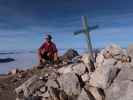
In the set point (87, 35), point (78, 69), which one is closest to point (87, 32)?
point (87, 35)

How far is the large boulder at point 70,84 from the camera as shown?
50.4ft

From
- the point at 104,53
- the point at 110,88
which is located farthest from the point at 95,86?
the point at 104,53

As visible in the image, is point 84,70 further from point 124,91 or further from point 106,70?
point 124,91

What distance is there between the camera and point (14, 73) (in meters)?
22.6

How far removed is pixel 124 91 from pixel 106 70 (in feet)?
6.27

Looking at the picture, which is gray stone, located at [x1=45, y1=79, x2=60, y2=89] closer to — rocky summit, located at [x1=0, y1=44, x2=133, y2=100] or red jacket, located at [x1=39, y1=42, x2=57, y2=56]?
rocky summit, located at [x1=0, y1=44, x2=133, y2=100]

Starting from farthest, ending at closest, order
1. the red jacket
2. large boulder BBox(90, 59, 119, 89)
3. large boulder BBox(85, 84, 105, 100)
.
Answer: the red jacket < large boulder BBox(90, 59, 119, 89) < large boulder BBox(85, 84, 105, 100)

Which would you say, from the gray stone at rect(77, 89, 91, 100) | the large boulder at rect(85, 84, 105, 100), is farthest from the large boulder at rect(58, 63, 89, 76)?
the gray stone at rect(77, 89, 91, 100)

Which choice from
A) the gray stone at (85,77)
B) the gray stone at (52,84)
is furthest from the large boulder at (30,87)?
the gray stone at (85,77)

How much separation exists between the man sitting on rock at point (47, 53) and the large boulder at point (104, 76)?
7389 mm

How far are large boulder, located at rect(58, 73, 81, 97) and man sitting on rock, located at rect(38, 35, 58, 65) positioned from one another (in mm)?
6411

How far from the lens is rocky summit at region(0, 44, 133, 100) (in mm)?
13438

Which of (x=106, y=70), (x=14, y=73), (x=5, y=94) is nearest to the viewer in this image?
(x=106, y=70)

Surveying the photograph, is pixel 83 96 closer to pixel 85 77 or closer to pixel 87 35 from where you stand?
pixel 85 77
